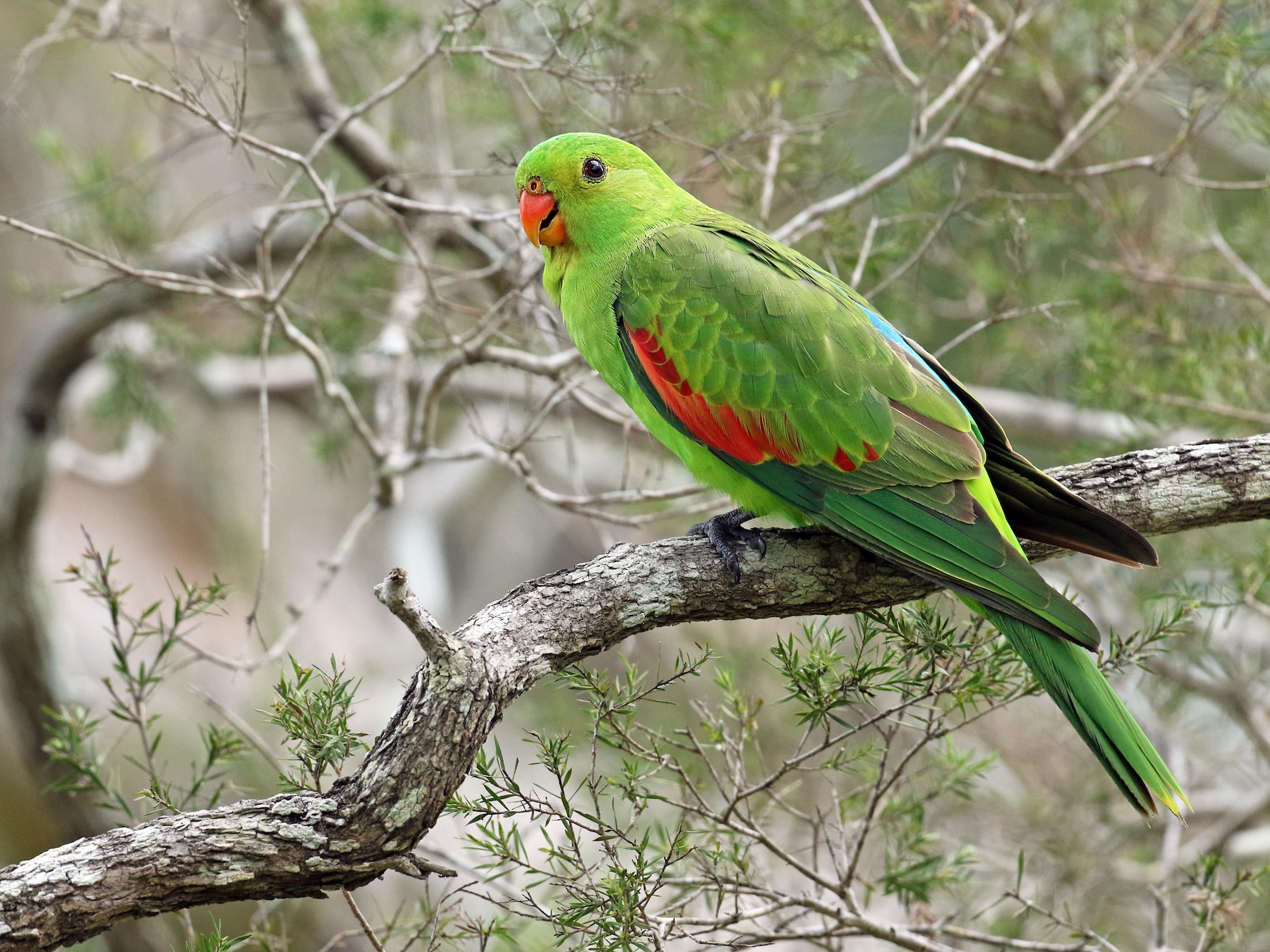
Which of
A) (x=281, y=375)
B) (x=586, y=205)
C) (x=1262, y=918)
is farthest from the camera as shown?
(x=281, y=375)

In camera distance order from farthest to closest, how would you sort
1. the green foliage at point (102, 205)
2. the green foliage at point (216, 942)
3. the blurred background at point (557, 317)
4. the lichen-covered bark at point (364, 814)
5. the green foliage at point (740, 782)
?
1. the green foliage at point (102, 205)
2. the blurred background at point (557, 317)
3. the green foliage at point (740, 782)
4. the green foliage at point (216, 942)
5. the lichen-covered bark at point (364, 814)

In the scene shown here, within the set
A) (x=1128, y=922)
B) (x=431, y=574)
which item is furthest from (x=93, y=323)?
(x=1128, y=922)

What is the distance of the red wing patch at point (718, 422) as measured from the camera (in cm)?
303

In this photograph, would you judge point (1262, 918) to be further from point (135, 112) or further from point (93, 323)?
point (135, 112)

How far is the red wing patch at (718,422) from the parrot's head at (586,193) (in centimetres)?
45

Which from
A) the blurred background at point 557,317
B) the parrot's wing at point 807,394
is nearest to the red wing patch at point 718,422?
the parrot's wing at point 807,394

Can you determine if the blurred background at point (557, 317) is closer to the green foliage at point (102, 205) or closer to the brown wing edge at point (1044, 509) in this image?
the green foliage at point (102, 205)

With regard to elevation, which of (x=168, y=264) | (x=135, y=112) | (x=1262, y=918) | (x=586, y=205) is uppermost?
(x=135, y=112)

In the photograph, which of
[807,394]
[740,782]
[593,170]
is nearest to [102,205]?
[593,170]

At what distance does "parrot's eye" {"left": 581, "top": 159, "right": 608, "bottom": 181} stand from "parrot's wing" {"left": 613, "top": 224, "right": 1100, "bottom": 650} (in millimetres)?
361

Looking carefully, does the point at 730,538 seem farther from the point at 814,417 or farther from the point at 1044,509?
the point at 1044,509

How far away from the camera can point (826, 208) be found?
384 centimetres

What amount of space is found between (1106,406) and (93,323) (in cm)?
506

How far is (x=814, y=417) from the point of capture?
9.90 feet
